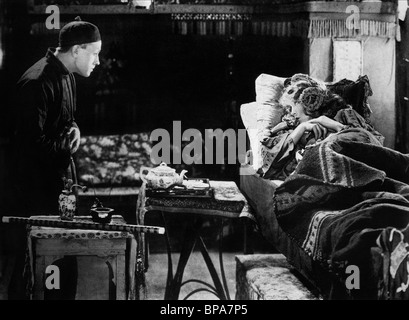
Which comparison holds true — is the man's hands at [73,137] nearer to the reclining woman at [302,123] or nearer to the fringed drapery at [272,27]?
the reclining woman at [302,123]

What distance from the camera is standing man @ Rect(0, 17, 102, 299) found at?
3057mm

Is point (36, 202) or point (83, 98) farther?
point (83, 98)

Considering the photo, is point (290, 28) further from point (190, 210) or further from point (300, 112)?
point (190, 210)

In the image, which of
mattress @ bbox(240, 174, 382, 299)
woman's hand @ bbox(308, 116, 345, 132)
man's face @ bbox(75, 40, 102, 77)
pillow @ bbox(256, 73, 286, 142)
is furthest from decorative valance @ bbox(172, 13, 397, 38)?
man's face @ bbox(75, 40, 102, 77)

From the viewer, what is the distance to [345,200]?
113 inches

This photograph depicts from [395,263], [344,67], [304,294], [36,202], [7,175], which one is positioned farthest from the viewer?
[344,67]

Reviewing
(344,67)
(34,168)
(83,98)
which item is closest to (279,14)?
(344,67)

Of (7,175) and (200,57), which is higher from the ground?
(200,57)

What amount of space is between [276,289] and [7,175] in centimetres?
172

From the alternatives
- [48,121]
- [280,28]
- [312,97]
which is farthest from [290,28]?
[48,121]

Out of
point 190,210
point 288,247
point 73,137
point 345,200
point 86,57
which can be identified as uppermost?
point 86,57

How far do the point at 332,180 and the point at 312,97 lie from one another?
99 cm

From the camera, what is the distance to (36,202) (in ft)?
10.3
